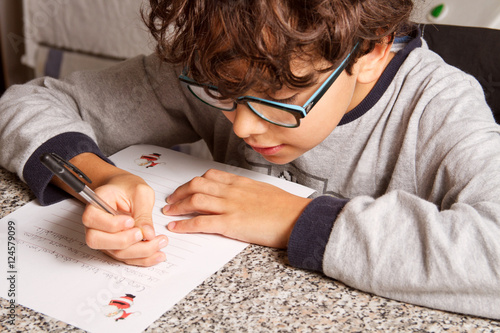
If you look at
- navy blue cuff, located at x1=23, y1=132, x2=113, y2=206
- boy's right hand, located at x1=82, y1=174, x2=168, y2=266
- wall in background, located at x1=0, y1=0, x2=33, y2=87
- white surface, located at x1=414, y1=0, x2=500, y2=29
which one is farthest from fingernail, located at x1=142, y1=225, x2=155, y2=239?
wall in background, located at x1=0, y1=0, x2=33, y2=87

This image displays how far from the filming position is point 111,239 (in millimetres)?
A: 651

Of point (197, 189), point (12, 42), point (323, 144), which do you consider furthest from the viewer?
point (12, 42)

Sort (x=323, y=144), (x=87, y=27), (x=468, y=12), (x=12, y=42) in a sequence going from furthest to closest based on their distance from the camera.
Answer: (x=12, y=42), (x=87, y=27), (x=468, y=12), (x=323, y=144)

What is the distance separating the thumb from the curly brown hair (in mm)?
184

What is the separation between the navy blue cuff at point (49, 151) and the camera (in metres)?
0.81

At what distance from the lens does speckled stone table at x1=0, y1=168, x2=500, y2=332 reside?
57 cm

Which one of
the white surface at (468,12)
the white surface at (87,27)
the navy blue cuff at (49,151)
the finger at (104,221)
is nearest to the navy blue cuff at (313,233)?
the finger at (104,221)

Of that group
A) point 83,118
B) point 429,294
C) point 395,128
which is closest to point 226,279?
point 429,294

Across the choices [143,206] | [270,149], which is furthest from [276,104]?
[143,206]

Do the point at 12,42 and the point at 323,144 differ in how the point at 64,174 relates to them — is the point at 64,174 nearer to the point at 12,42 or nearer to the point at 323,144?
the point at 323,144

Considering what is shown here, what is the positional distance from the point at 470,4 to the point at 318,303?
104 cm

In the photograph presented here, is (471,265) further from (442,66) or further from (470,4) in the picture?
(470,4)

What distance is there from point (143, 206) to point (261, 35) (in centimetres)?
29

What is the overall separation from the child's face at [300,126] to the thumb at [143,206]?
0.53 feet
